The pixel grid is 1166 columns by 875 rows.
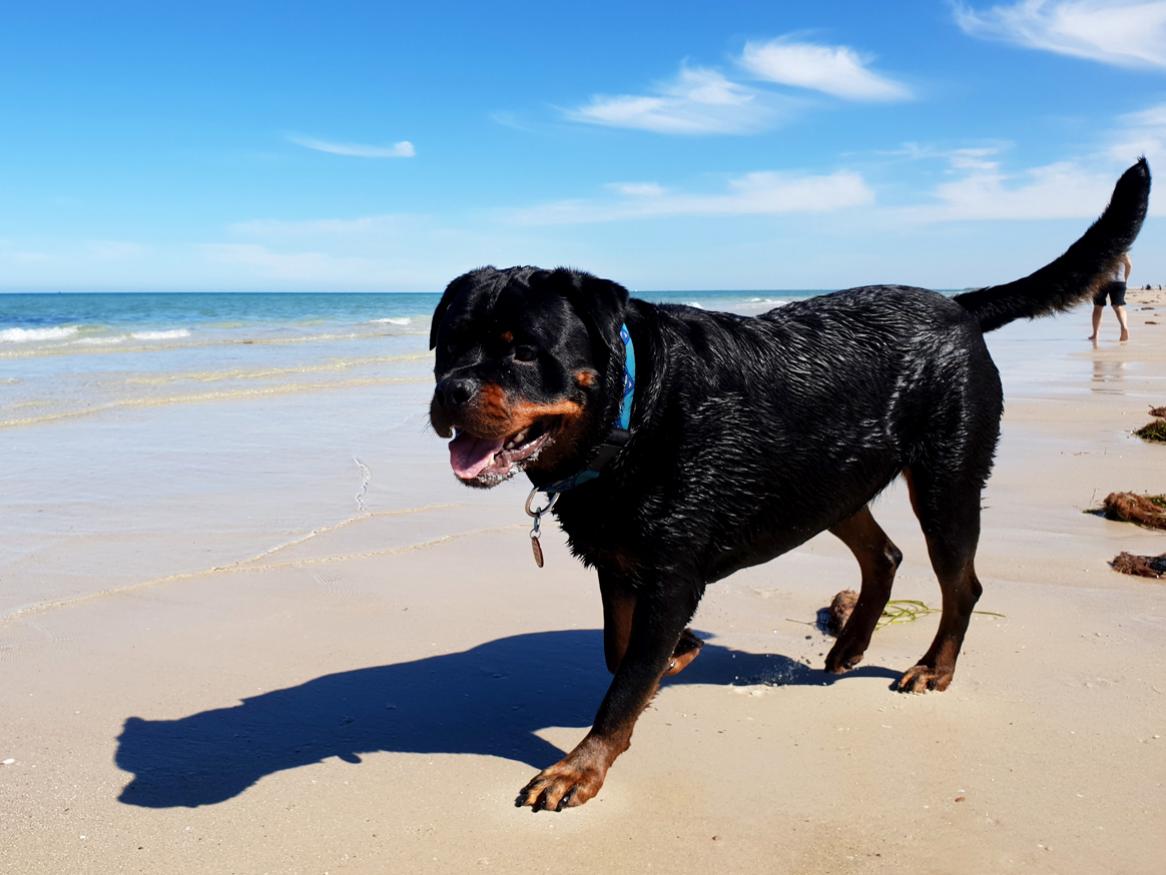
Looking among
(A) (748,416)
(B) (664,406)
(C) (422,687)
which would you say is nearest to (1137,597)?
(A) (748,416)

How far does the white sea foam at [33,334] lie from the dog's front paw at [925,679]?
26.2 m

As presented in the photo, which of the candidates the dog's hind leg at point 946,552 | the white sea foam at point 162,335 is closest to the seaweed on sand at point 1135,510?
the dog's hind leg at point 946,552

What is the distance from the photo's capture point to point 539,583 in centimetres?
501

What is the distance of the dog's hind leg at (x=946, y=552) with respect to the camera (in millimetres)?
3766

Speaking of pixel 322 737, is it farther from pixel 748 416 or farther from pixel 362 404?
pixel 362 404

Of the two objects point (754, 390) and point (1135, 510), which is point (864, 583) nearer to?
point (754, 390)

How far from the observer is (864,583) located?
415cm

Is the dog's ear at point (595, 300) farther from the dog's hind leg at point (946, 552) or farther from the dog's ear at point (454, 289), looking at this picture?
the dog's hind leg at point (946, 552)

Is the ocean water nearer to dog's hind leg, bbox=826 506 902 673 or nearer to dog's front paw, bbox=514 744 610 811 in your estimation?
dog's hind leg, bbox=826 506 902 673

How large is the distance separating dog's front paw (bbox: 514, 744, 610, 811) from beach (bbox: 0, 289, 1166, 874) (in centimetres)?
6

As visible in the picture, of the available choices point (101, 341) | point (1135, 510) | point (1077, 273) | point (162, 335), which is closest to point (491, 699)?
point (1077, 273)

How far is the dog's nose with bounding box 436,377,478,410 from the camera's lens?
2.88 meters

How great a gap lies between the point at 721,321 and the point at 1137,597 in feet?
8.13

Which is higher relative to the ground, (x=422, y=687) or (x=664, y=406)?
(x=664, y=406)
